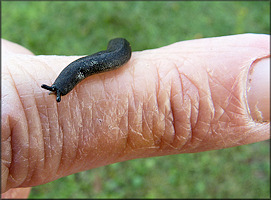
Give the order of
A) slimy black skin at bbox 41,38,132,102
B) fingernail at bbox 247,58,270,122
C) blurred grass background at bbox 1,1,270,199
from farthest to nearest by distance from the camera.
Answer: blurred grass background at bbox 1,1,270,199 < fingernail at bbox 247,58,270,122 < slimy black skin at bbox 41,38,132,102

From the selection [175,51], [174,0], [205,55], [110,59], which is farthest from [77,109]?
[174,0]

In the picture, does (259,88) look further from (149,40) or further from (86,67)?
(149,40)

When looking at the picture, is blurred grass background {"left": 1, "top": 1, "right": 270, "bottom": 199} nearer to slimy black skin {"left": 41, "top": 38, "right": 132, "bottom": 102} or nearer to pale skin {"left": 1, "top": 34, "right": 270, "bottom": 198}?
pale skin {"left": 1, "top": 34, "right": 270, "bottom": 198}

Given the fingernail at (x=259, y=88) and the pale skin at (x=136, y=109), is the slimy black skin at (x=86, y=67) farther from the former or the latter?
the fingernail at (x=259, y=88)

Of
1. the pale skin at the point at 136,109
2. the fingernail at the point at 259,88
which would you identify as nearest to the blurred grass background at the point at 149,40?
the pale skin at the point at 136,109

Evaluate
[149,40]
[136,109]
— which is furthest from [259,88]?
[149,40]

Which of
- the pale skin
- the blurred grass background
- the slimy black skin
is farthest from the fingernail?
the blurred grass background
